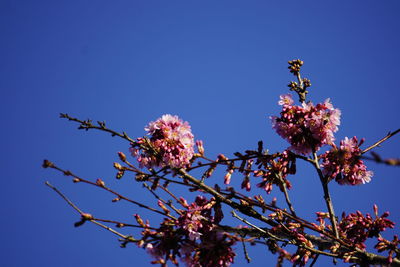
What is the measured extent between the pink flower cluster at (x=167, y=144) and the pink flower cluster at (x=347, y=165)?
64.4 inches

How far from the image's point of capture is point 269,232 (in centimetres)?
364

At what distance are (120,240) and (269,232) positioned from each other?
167 centimetres

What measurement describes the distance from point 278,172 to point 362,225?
1295 millimetres

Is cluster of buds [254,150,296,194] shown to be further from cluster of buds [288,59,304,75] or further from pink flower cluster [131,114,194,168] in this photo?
cluster of buds [288,59,304,75]

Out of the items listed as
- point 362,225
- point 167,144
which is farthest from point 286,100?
point 362,225

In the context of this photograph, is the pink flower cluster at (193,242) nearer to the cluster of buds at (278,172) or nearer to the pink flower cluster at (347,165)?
the cluster of buds at (278,172)

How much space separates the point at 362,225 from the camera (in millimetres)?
3955

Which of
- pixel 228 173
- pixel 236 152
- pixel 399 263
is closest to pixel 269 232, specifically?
pixel 228 173

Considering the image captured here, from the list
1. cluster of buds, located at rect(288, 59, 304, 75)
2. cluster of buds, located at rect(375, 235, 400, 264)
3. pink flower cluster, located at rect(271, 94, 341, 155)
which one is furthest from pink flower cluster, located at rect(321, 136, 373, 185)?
cluster of buds, located at rect(288, 59, 304, 75)

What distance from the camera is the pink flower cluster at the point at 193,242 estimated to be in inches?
135

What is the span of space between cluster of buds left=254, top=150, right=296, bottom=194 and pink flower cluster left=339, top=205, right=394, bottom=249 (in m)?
0.96

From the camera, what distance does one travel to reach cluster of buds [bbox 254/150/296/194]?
12.2 feet

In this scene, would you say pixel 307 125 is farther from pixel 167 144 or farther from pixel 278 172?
pixel 167 144


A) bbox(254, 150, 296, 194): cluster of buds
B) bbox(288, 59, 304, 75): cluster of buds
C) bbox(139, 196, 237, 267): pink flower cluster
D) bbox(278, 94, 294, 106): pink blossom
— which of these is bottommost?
bbox(139, 196, 237, 267): pink flower cluster
